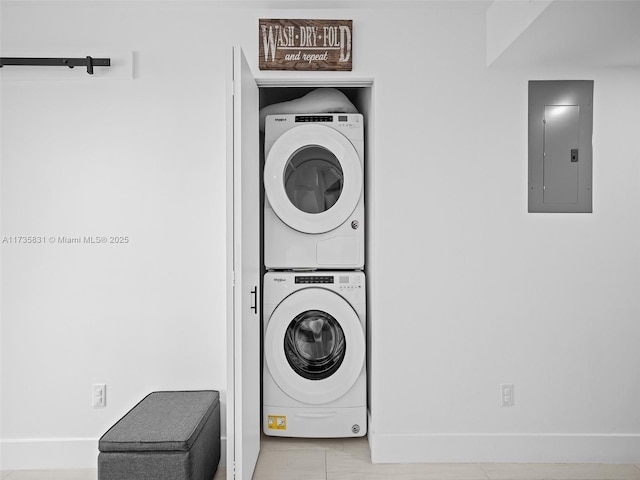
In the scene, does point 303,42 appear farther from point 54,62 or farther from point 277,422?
point 277,422

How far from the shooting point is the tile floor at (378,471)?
8.90ft

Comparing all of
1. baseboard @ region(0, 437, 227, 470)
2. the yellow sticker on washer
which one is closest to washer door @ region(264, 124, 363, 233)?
the yellow sticker on washer

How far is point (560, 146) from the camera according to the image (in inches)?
114

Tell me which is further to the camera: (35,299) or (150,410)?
(35,299)

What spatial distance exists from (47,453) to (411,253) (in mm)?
2182

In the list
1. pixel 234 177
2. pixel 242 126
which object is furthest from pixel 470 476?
pixel 242 126

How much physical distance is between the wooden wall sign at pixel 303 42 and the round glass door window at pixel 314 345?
4.59ft

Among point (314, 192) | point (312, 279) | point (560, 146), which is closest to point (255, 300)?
point (312, 279)

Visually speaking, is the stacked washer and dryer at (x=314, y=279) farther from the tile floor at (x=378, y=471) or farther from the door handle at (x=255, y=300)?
the door handle at (x=255, y=300)

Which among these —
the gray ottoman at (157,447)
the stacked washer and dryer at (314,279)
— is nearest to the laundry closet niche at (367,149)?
the stacked washer and dryer at (314,279)

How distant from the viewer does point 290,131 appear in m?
3.13

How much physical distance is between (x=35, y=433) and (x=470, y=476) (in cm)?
226

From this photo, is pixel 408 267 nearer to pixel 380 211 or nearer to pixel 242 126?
Result: pixel 380 211

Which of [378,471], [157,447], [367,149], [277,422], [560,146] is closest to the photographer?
[157,447]
